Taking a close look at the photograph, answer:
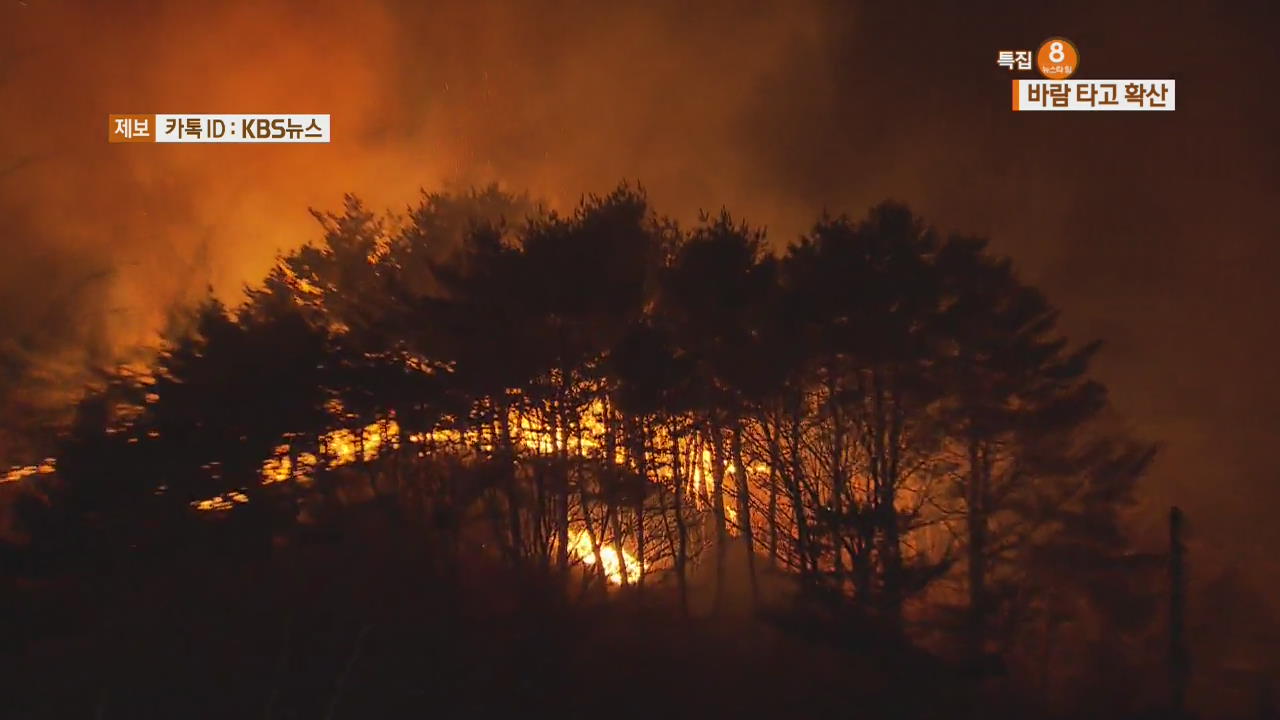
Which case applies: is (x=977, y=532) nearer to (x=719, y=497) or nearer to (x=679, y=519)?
(x=719, y=497)

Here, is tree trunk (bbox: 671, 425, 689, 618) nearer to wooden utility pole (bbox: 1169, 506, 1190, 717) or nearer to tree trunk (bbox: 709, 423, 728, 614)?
tree trunk (bbox: 709, 423, 728, 614)

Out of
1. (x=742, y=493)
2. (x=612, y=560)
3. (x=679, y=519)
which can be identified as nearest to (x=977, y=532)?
(x=742, y=493)

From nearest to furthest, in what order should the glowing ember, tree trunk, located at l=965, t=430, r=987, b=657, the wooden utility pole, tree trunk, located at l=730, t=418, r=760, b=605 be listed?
the wooden utility pole < tree trunk, located at l=965, t=430, r=987, b=657 < tree trunk, located at l=730, t=418, r=760, b=605 < the glowing ember

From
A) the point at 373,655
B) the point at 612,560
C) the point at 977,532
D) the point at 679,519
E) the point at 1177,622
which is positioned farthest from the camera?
the point at 612,560

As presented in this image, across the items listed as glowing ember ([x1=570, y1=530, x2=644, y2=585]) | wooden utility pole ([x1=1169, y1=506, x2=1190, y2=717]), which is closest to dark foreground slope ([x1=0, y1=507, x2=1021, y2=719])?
wooden utility pole ([x1=1169, y1=506, x2=1190, y2=717])

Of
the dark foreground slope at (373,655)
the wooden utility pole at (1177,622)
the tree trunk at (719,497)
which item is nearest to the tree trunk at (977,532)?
the wooden utility pole at (1177,622)

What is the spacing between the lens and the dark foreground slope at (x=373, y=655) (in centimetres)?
1256

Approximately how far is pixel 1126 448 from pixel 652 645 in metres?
14.3

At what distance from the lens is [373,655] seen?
13.2 meters

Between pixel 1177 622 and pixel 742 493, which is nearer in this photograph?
pixel 1177 622

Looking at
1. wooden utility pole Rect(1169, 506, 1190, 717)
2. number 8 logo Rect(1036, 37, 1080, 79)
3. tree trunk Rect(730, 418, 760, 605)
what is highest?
number 8 logo Rect(1036, 37, 1080, 79)

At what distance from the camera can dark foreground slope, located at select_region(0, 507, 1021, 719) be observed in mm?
12562

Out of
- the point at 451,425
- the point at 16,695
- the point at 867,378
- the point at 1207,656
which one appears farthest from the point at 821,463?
the point at 1207,656

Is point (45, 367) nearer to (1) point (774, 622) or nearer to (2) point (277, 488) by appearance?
(2) point (277, 488)
